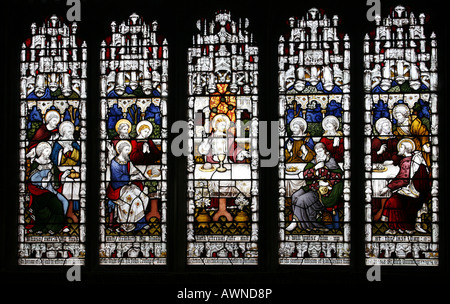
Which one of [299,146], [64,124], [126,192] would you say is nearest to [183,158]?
[126,192]

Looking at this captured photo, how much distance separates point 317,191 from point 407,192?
0.89m

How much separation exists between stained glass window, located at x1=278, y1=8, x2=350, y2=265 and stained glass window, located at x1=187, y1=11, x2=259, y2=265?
32cm

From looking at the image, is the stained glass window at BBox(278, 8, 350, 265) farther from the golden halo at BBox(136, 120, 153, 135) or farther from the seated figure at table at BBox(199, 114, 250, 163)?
the golden halo at BBox(136, 120, 153, 135)

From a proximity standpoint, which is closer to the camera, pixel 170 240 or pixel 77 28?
pixel 170 240

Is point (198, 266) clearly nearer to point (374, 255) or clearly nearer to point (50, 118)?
point (374, 255)

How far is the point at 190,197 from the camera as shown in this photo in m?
5.52

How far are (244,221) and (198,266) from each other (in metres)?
0.64

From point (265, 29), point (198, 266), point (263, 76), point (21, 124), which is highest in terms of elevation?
point (265, 29)

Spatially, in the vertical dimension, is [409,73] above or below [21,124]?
above

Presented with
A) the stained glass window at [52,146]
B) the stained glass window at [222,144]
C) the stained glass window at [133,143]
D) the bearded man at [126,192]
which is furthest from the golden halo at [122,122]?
the stained glass window at [222,144]

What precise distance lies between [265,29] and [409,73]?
1.53 m

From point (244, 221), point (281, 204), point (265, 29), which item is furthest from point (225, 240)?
point (265, 29)

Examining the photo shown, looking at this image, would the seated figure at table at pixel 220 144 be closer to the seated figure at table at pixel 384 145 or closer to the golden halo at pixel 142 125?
the golden halo at pixel 142 125

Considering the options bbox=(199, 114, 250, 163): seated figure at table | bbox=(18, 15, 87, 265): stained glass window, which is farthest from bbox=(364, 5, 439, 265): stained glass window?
bbox=(18, 15, 87, 265): stained glass window
